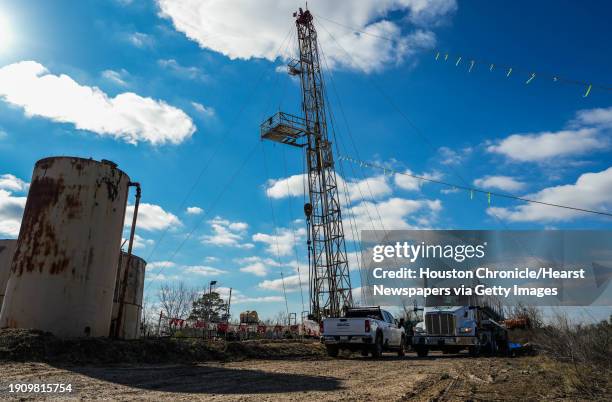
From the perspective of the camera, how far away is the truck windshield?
21.2 metres

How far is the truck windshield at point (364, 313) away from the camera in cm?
2122

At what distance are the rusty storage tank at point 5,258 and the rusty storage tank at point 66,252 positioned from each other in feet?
23.4

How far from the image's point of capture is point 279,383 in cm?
1018

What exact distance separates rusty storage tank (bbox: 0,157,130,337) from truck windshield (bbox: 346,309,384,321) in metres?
10.4

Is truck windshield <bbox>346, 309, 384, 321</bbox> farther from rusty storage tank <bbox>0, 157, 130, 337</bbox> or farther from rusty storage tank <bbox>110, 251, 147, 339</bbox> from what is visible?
rusty storage tank <bbox>0, 157, 130, 337</bbox>

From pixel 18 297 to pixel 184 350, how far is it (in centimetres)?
514

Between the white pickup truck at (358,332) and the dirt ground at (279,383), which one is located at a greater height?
the white pickup truck at (358,332)

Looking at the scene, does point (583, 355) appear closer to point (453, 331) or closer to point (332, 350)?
point (453, 331)

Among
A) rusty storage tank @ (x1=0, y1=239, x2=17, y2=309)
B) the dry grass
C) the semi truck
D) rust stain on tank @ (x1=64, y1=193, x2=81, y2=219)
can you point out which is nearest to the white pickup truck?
the semi truck

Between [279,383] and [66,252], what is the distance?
24.5 feet

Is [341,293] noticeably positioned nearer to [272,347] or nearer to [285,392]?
[272,347]

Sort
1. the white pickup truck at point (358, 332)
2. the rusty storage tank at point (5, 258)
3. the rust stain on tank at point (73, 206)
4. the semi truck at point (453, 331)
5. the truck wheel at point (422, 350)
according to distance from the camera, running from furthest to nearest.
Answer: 1. the truck wheel at point (422, 350)
2. the semi truck at point (453, 331)
3. the rusty storage tank at point (5, 258)
4. the white pickup truck at point (358, 332)
5. the rust stain on tank at point (73, 206)

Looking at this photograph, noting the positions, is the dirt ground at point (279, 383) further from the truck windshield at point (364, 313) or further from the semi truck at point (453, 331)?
the semi truck at point (453, 331)

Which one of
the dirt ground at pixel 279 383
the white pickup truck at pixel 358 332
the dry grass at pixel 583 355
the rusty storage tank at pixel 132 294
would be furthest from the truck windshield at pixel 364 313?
the rusty storage tank at pixel 132 294
